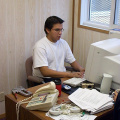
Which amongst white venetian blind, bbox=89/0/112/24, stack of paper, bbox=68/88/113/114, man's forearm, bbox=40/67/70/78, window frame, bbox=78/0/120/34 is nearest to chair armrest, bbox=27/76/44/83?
man's forearm, bbox=40/67/70/78

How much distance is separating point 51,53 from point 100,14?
1.03 m

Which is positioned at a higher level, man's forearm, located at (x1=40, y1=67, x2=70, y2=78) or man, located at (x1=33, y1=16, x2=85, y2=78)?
man, located at (x1=33, y1=16, x2=85, y2=78)

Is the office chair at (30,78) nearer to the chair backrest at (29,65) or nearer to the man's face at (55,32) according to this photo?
the chair backrest at (29,65)

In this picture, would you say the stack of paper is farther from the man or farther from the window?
the window

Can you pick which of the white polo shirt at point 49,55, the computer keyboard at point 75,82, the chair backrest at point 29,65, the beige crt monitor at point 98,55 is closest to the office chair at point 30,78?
the chair backrest at point 29,65

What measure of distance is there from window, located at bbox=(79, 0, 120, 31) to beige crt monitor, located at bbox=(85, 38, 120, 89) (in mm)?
1072

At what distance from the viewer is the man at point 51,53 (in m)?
2.63

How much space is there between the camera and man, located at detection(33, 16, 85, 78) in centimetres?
263

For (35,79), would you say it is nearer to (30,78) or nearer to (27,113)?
(30,78)

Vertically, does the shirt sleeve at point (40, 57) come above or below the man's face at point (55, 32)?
below

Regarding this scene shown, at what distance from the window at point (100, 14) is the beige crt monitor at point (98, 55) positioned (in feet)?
3.52

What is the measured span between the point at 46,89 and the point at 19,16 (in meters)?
1.34

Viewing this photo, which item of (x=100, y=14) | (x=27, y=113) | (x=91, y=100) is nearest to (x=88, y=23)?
(x=100, y=14)

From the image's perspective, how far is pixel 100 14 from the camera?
330 cm
